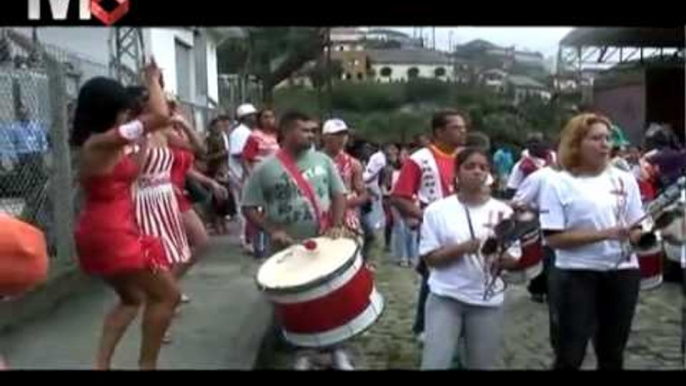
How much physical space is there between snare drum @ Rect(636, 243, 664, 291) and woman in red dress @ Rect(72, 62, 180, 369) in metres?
1.96

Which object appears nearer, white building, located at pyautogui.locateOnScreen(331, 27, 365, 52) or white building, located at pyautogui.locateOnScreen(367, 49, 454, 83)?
white building, located at pyautogui.locateOnScreen(331, 27, 365, 52)

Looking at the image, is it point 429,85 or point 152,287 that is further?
point 429,85

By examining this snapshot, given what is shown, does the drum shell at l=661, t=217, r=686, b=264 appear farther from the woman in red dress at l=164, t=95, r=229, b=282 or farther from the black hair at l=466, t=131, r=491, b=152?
the woman in red dress at l=164, t=95, r=229, b=282

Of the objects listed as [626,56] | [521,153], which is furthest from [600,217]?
[626,56]

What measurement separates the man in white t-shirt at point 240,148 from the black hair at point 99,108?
3495mm

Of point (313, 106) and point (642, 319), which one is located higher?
point (313, 106)

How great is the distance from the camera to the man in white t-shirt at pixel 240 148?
28.0ft

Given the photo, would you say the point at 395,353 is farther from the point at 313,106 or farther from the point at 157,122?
the point at 157,122

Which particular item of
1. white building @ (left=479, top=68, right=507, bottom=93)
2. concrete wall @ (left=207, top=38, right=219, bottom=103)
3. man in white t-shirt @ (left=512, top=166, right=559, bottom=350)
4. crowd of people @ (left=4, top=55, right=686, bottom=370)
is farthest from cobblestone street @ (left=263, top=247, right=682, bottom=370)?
concrete wall @ (left=207, top=38, right=219, bottom=103)

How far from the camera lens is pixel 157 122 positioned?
4.80 m

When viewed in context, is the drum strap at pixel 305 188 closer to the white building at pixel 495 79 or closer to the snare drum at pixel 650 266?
the white building at pixel 495 79

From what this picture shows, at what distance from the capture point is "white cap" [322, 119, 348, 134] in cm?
676

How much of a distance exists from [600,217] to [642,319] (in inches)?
107
